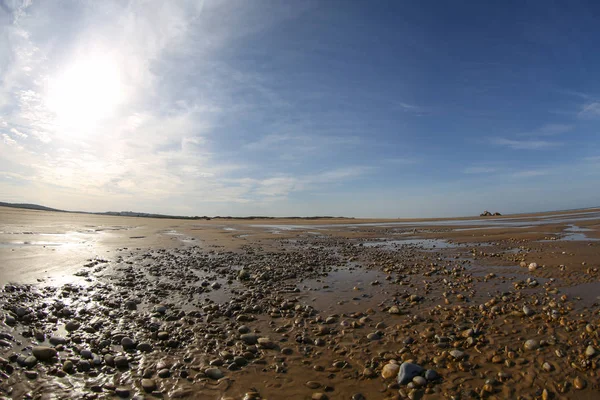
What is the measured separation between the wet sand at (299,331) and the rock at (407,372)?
0.12 feet

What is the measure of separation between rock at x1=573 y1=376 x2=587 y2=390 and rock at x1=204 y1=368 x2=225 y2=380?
514 cm

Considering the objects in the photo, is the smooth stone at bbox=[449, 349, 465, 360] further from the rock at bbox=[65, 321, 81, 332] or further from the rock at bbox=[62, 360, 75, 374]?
the rock at bbox=[65, 321, 81, 332]

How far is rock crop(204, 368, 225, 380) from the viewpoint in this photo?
15.5ft

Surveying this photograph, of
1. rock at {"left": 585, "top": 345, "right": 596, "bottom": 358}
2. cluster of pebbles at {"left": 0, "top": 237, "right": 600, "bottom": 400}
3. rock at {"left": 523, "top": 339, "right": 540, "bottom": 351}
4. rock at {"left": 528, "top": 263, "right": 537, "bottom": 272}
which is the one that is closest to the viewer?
cluster of pebbles at {"left": 0, "top": 237, "right": 600, "bottom": 400}

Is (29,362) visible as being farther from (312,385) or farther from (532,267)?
(532,267)

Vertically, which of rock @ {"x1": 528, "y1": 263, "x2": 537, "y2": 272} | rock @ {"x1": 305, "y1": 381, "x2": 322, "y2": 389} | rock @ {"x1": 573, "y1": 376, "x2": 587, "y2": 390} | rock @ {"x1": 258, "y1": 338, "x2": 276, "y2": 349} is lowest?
rock @ {"x1": 305, "y1": 381, "x2": 322, "y2": 389}

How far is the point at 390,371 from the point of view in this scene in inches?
183

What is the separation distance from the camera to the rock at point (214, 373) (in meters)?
4.71

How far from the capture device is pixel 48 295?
316 inches

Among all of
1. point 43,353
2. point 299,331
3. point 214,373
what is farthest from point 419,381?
point 43,353

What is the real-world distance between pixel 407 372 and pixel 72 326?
674 cm

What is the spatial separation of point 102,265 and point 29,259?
2478mm

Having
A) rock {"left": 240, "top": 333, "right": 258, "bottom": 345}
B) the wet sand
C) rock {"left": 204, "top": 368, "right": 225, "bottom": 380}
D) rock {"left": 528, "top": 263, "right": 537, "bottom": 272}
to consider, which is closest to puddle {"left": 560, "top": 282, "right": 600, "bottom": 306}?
the wet sand

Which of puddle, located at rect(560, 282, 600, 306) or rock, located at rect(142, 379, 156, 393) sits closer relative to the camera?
rock, located at rect(142, 379, 156, 393)
